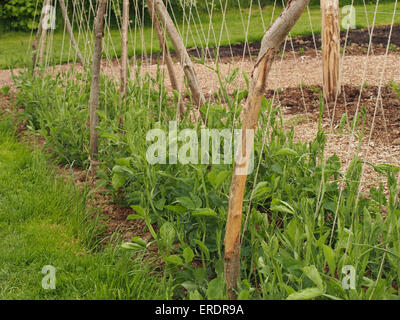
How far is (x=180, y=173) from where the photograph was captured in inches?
106

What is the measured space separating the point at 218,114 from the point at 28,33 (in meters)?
8.23

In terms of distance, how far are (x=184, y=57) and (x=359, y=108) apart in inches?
76.9

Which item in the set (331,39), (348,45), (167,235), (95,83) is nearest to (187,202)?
(167,235)

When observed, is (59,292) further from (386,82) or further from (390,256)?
(386,82)

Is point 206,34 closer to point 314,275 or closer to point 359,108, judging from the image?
point 359,108

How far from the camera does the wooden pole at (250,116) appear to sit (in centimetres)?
164

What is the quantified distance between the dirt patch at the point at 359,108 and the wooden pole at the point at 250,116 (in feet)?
7.15

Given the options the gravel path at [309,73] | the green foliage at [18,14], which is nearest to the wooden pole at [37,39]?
the gravel path at [309,73]

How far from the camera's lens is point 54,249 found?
2.53 metres

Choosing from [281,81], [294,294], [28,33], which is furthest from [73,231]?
[28,33]

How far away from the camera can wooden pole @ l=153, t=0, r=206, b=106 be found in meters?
3.27

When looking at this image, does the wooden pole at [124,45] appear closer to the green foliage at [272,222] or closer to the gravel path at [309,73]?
the green foliage at [272,222]

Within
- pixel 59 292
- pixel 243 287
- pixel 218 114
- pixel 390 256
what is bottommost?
A: pixel 59 292

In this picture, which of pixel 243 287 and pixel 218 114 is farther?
pixel 218 114
